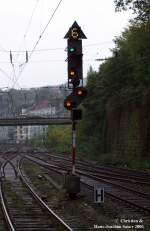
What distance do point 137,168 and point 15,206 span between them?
78.4 feet

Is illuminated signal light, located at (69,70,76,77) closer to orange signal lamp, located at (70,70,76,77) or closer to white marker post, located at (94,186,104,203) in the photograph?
orange signal lamp, located at (70,70,76,77)

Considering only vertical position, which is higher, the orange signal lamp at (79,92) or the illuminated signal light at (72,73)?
the illuminated signal light at (72,73)

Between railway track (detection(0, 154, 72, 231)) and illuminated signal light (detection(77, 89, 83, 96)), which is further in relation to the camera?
illuminated signal light (detection(77, 89, 83, 96))

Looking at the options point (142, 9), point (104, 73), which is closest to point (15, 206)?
point (142, 9)

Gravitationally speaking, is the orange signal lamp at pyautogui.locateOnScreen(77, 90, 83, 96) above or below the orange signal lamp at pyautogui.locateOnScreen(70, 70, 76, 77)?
below

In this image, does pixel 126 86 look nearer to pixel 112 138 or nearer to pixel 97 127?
pixel 112 138

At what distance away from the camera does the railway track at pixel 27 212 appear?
1551cm

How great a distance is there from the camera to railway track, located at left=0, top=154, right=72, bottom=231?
15508 mm

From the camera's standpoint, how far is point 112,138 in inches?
2440

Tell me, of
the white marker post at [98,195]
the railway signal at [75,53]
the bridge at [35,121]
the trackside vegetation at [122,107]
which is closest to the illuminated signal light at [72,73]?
the railway signal at [75,53]

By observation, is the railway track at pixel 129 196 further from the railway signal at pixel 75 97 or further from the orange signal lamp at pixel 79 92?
the orange signal lamp at pixel 79 92

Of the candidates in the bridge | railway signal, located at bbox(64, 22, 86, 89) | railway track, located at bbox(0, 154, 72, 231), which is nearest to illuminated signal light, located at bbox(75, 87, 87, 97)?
railway signal, located at bbox(64, 22, 86, 89)

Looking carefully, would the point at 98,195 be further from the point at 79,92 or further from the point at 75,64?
the point at 75,64

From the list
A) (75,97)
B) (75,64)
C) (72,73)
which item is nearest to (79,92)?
(75,97)
